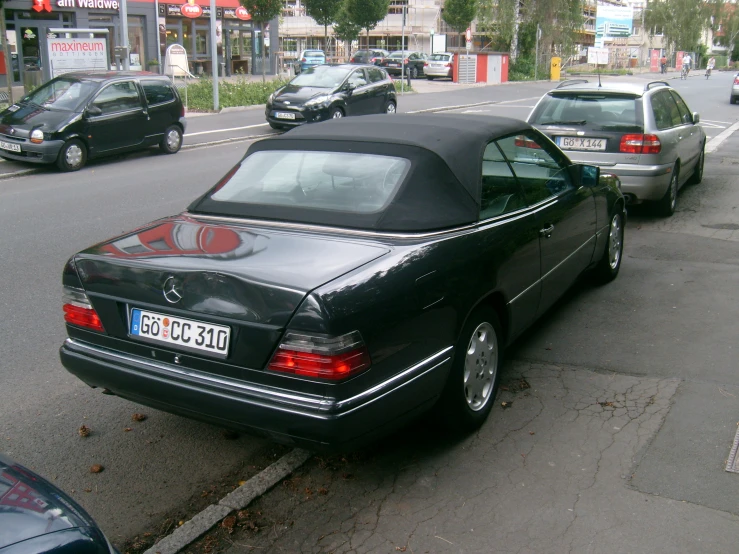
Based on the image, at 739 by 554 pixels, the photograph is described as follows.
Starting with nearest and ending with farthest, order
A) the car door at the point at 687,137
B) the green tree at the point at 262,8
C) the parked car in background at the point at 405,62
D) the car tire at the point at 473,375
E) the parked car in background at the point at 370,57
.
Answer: the car tire at the point at 473,375, the car door at the point at 687,137, the green tree at the point at 262,8, the parked car in background at the point at 405,62, the parked car in background at the point at 370,57

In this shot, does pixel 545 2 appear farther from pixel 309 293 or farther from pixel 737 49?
pixel 737 49

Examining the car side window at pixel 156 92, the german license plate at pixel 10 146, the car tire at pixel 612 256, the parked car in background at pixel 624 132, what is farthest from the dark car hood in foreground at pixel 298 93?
the car tire at pixel 612 256

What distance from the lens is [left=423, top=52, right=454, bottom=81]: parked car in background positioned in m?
46.1

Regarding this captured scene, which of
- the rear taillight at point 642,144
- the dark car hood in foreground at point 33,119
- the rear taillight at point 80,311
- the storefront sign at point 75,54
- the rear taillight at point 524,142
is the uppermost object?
the storefront sign at point 75,54

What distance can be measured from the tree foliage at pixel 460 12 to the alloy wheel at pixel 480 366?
190 feet

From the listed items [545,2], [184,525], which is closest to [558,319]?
[184,525]

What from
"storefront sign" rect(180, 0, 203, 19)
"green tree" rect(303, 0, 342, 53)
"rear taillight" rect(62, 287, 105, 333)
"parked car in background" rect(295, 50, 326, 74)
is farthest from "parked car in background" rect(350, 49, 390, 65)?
"rear taillight" rect(62, 287, 105, 333)

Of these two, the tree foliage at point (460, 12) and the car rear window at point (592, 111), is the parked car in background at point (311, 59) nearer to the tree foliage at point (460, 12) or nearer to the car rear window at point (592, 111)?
the tree foliage at point (460, 12)

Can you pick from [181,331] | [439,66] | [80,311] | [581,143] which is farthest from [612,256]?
[439,66]

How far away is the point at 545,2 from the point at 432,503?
51.9 m

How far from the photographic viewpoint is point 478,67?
144ft

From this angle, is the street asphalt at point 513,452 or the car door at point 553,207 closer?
the street asphalt at point 513,452

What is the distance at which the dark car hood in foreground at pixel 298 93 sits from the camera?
19378 mm

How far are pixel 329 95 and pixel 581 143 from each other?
37.1 feet
